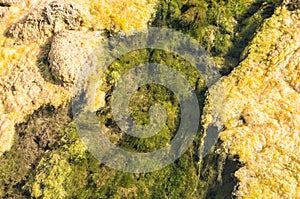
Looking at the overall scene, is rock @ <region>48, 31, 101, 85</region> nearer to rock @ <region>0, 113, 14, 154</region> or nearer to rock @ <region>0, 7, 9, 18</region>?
rock @ <region>0, 113, 14, 154</region>

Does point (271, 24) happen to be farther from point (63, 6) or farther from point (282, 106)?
point (63, 6)

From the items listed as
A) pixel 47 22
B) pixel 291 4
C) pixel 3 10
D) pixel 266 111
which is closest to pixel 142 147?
pixel 266 111

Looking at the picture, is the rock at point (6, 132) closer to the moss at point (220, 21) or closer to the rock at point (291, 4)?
the moss at point (220, 21)

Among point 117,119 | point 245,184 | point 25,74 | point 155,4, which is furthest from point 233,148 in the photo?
point 25,74

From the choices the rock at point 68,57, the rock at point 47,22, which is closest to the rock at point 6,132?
the rock at point 68,57

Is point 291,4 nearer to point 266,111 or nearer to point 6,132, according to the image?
point 266,111

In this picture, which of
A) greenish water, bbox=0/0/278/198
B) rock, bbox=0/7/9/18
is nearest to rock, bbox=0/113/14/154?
greenish water, bbox=0/0/278/198
